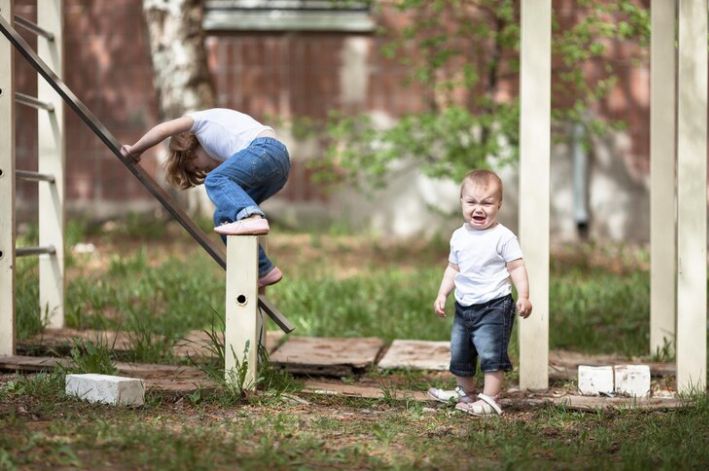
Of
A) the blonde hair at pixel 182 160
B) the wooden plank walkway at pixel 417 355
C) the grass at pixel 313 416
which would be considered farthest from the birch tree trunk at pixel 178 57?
the blonde hair at pixel 182 160

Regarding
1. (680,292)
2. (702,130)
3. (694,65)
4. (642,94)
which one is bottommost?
(680,292)

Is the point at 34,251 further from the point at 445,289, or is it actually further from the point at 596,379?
the point at 596,379

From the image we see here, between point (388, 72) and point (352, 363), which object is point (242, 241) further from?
point (388, 72)

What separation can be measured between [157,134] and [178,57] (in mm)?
5615

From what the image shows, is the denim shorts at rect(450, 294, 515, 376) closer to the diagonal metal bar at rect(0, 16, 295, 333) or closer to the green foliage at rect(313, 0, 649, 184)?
the diagonal metal bar at rect(0, 16, 295, 333)

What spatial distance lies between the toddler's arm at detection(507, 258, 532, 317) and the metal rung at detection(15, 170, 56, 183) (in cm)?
257

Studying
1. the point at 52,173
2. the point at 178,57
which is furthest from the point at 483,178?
the point at 178,57

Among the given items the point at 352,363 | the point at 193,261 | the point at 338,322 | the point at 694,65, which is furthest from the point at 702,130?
the point at 193,261

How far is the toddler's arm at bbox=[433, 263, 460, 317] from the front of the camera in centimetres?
439

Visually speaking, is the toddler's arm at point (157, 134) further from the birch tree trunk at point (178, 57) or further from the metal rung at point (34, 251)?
the birch tree trunk at point (178, 57)

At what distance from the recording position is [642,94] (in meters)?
11.1

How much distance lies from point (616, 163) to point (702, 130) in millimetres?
6825

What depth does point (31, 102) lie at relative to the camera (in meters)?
5.66

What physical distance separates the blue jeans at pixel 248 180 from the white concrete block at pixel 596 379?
152cm
